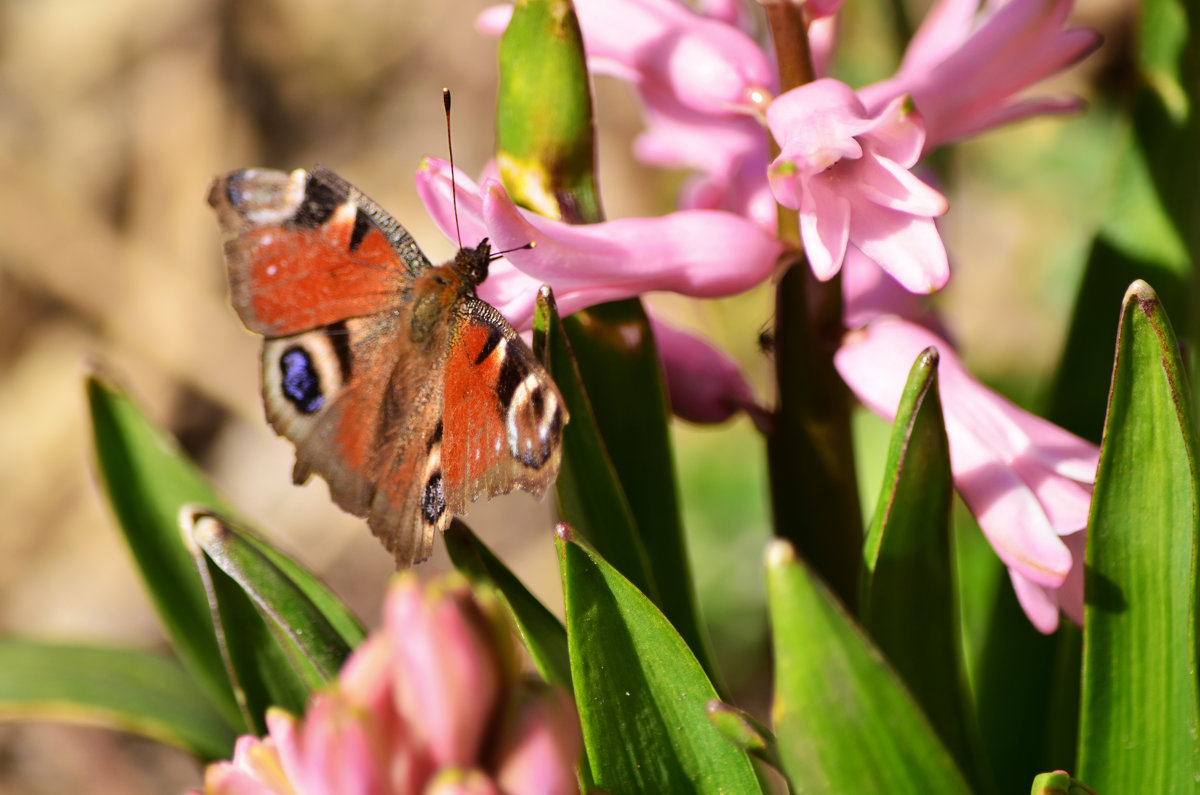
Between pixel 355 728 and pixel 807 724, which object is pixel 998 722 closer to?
pixel 807 724

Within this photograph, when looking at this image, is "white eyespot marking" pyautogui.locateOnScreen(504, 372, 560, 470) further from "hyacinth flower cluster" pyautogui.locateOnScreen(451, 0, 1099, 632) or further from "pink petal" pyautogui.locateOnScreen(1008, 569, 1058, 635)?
"pink petal" pyautogui.locateOnScreen(1008, 569, 1058, 635)

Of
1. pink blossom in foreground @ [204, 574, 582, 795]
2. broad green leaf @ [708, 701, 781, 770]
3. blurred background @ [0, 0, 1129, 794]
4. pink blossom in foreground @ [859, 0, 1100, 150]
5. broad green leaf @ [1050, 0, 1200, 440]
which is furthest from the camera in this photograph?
blurred background @ [0, 0, 1129, 794]

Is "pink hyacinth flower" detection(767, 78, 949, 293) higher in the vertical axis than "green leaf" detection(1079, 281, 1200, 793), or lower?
higher

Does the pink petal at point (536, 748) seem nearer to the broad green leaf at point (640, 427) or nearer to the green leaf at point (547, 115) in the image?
the broad green leaf at point (640, 427)

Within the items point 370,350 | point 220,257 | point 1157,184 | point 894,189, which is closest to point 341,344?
point 370,350

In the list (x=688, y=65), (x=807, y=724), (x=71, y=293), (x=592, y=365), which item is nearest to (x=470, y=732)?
(x=807, y=724)

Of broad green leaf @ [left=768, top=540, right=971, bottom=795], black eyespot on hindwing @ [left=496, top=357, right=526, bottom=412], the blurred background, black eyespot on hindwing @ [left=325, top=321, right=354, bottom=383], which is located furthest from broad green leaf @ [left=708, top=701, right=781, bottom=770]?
the blurred background
